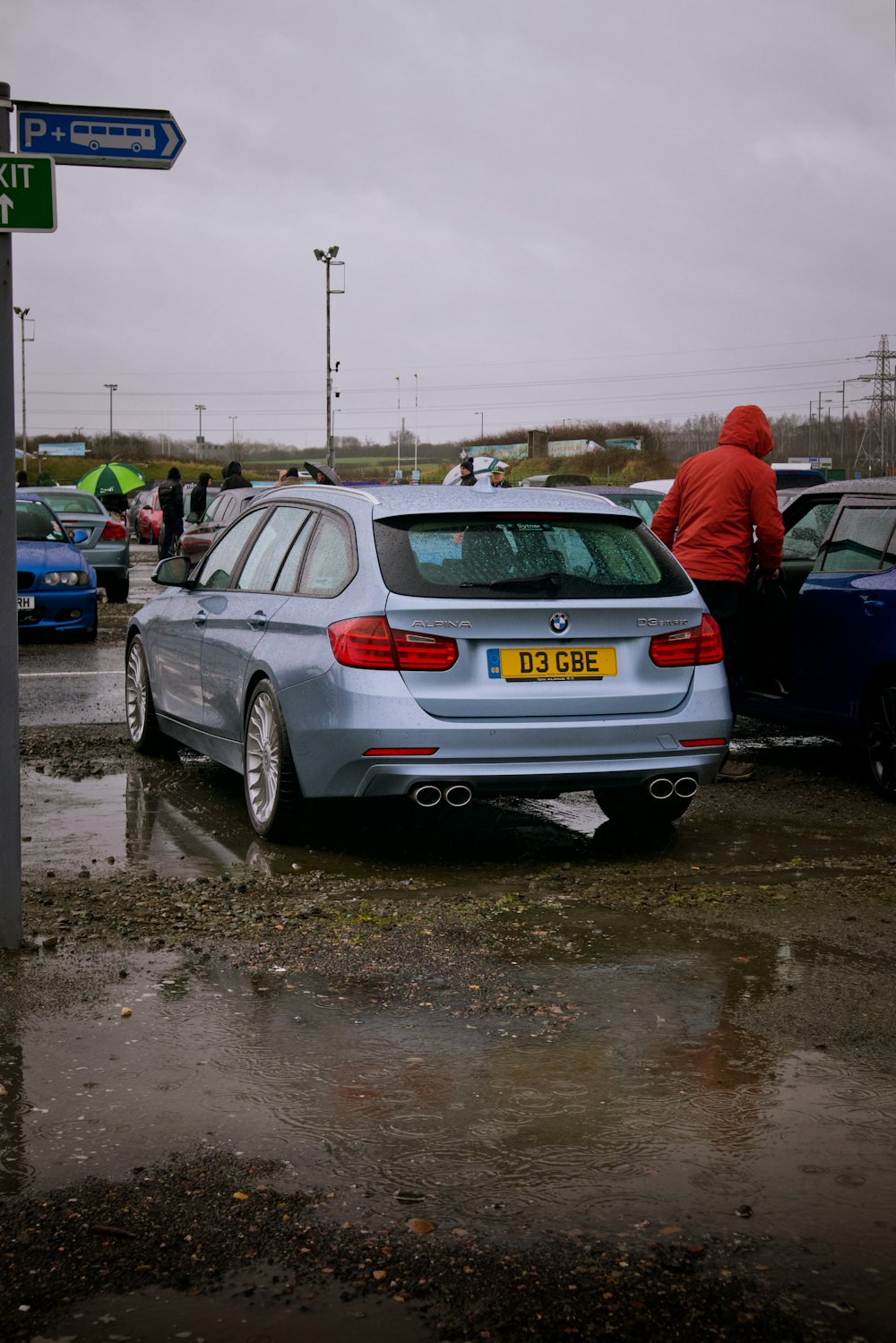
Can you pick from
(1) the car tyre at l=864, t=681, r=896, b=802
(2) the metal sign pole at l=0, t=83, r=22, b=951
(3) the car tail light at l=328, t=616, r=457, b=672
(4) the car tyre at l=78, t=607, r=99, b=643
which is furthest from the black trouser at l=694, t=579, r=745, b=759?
(4) the car tyre at l=78, t=607, r=99, b=643

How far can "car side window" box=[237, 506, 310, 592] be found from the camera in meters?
7.53

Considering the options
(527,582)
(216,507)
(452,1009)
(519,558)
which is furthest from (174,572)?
(216,507)

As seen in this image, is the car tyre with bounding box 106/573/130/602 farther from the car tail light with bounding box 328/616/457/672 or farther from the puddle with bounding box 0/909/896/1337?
the puddle with bounding box 0/909/896/1337

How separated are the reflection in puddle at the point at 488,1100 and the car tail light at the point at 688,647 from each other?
1933 mm

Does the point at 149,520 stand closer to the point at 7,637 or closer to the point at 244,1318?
the point at 7,637

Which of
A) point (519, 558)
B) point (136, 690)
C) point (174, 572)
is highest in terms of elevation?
point (519, 558)

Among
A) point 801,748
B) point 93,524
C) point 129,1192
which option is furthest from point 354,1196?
point 93,524

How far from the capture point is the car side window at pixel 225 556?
27.1ft

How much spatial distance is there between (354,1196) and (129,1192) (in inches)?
18.7

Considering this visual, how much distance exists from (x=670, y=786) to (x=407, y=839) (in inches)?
50.1

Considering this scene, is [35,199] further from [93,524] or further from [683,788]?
[93,524]

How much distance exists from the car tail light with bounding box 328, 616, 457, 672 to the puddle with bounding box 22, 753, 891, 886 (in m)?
0.65

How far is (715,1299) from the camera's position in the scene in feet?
9.33

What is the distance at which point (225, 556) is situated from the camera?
27.9 feet
